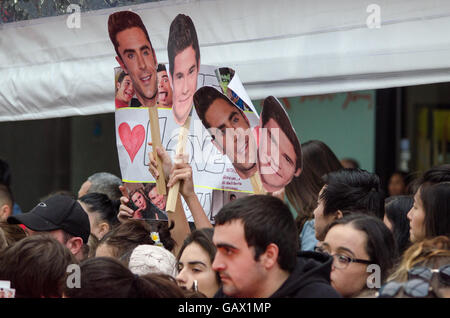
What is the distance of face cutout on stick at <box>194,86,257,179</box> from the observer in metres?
3.64

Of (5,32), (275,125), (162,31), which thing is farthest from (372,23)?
(5,32)

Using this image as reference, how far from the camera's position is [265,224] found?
8.11 ft

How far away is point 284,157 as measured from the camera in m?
3.50

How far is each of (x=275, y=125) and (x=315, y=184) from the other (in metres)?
0.93

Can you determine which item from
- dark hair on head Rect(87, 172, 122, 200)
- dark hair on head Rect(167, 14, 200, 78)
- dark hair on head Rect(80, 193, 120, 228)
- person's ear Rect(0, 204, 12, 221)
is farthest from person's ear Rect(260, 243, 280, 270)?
person's ear Rect(0, 204, 12, 221)

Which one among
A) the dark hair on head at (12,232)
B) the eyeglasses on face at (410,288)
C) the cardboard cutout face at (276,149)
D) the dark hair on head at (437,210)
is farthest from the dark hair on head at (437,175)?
the dark hair on head at (12,232)

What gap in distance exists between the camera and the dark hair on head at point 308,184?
4.34 meters

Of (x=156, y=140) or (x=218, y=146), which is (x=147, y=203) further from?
(x=218, y=146)

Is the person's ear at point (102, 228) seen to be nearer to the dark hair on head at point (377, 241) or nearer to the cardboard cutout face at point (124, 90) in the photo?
the cardboard cutout face at point (124, 90)

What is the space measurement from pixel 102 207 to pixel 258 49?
1.51 meters

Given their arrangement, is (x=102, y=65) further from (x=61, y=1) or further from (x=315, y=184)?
(x=315, y=184)

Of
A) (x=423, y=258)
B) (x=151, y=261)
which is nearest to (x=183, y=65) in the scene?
(x=151, y=261)

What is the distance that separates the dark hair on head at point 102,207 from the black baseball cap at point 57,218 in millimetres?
713

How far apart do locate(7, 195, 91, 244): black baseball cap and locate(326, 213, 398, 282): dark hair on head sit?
5.04ft
